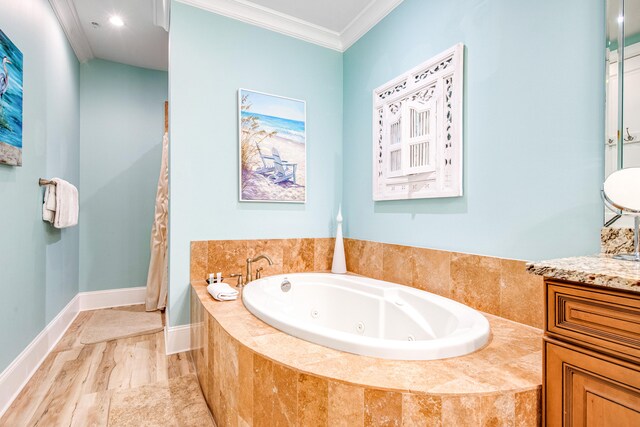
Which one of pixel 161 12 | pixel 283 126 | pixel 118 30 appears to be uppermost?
pixel 118 30

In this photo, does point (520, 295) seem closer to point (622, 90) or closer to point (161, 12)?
point (622, 90)

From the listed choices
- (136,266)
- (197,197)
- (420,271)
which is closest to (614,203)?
(420,271)

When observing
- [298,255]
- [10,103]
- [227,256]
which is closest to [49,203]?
[10,103]

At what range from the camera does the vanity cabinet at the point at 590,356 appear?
0.75m

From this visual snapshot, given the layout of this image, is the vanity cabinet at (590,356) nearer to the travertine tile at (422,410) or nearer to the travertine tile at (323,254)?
the travertine tile at (422,410)

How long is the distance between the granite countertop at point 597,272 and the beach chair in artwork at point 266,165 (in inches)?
78.9

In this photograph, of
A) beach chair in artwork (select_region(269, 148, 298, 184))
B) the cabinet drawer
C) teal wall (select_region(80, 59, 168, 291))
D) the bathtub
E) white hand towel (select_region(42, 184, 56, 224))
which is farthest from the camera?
teal wall (select_region(80, 59, 168, 291))

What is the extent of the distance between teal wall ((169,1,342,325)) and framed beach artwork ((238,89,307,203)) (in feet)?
0.23

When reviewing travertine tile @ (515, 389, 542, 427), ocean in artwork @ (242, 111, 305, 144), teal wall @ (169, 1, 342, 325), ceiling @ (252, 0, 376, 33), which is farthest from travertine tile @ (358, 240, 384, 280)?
ceiling @ (252, 0, 376, 33)

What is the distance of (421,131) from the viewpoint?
2.03m

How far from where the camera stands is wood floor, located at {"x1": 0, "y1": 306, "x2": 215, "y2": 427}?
1.59m

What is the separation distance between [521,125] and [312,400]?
1504 mm

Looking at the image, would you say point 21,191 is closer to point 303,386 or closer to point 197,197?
point 197,197

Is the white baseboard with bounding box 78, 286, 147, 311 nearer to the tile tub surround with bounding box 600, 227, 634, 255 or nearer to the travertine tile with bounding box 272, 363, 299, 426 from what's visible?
the travertine tile with bounding box 272, 363, 299, 426
